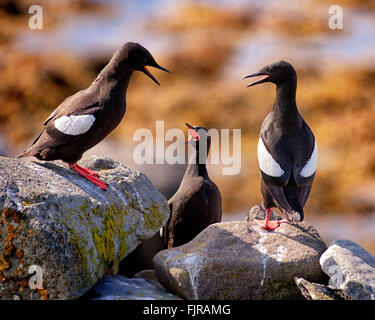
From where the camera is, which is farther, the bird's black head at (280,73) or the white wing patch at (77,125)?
the bird's black head at (280,73)

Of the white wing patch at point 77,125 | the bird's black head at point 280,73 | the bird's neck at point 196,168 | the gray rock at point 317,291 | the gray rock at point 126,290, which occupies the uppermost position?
the bird's black head at point 280,73

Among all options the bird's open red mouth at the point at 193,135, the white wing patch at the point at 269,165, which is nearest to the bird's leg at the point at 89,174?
the bird's open red mouth at the point at 193,135

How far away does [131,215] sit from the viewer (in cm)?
565

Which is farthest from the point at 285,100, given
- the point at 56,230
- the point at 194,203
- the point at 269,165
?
the point at 56,230

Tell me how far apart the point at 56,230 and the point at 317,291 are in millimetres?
2214

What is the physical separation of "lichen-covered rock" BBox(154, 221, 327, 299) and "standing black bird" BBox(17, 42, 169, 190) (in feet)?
3.70

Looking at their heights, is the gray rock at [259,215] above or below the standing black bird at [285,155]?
below

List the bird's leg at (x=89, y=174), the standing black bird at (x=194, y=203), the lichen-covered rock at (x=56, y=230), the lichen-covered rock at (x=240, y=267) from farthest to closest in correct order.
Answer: the standing black bird at (x=194, y=203) → the bird's leg at (x=89, y=174) → the lichen-covered rock at (x=240, y=267) → the lichen-covered rock at (x=56, y=230)

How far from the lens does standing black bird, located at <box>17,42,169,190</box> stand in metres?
5.43

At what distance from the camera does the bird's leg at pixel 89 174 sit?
218 inches

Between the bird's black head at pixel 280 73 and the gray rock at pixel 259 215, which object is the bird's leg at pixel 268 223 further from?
the bird's black head at pixel 280 73

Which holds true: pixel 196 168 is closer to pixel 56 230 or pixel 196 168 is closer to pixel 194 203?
pixel 194 203

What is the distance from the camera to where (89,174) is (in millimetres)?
5668

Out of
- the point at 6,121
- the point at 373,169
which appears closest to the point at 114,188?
the point at 373,169
